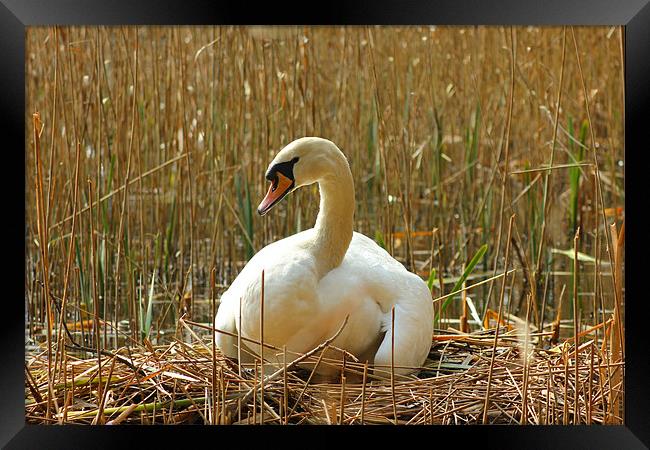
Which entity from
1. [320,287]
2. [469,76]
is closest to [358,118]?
[469,76]

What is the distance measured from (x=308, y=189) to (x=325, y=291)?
58.6 inches

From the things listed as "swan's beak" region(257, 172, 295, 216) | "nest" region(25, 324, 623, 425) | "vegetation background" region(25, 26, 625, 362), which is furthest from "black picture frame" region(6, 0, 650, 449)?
"vegetation background" region(25, 26, 625, 362)

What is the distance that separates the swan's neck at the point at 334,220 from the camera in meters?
3.30

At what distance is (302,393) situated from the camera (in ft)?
9.49

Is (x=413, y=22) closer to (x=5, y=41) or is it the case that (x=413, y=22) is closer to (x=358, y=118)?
(x=5, y=41)

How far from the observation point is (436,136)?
16.2ft

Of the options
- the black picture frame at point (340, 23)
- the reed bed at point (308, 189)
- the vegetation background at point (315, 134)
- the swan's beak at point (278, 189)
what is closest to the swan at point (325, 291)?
the swan's beak at point (278, 189)

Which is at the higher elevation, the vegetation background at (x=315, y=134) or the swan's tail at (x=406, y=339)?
the vegetation background at (x=315, y=134)

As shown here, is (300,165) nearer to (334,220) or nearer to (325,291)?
(334,220)

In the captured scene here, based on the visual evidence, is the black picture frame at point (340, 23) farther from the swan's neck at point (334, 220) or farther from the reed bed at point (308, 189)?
the swan's neck at point (334, 220)

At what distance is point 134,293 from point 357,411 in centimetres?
125

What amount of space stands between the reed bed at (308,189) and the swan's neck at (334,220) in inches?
15.6

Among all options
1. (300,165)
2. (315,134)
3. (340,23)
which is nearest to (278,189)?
(300,165)

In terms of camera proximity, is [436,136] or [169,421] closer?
[169,421]
